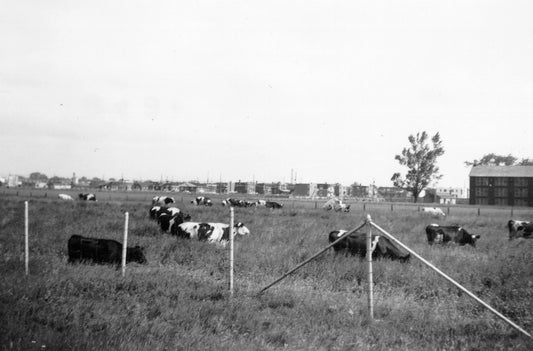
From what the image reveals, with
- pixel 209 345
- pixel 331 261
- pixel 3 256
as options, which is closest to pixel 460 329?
pixel 209 345

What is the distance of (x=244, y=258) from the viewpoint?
10.5 m

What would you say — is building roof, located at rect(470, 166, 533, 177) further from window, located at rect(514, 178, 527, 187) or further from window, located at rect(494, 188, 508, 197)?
window, located at rect(494, 188, 508, 197)

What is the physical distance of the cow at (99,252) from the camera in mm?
10109

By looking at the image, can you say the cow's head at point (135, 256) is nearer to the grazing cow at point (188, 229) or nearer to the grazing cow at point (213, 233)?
the grazing cow at point (213, 233)

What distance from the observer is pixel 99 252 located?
1020 centimetres

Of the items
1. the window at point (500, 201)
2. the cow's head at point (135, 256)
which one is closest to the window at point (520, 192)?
the window at point (500, 201)

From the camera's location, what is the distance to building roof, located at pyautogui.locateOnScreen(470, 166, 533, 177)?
73000 millimetres

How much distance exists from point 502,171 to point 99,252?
79.7 meters

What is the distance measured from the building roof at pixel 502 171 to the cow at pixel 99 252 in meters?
77.5

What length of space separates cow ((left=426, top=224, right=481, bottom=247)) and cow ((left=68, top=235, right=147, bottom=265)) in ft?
37.8

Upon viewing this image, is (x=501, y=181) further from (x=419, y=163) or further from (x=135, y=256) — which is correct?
(x=135, y=256)

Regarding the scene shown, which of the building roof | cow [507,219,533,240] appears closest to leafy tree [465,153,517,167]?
the building roof

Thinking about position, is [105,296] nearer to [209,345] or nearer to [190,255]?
[209,345]

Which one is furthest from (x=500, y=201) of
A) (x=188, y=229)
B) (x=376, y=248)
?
(x=188, y=229)
